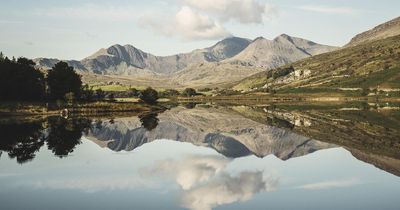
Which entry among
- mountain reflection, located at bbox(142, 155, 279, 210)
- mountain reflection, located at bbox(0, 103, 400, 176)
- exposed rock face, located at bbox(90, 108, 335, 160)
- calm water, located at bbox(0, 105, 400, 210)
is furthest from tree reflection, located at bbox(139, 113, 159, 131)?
mountain reflection, located at bbox(142, 155, 279, 210)

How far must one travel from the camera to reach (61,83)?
572ft

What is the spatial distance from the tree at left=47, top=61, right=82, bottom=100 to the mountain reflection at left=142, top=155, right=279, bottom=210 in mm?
122224

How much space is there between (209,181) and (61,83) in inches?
5535

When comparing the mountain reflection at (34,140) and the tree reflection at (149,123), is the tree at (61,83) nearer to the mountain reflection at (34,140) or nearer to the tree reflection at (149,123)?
the tree reflection at (149,123)

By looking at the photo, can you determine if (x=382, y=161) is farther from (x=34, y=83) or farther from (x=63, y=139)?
(x=34, y=83)

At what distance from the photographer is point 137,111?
618 feet

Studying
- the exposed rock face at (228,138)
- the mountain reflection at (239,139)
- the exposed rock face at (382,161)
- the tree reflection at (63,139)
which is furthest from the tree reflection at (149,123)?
the exposed rock face at (382,161)

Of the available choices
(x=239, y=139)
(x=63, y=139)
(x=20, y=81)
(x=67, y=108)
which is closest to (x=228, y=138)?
(x=239, y=139)

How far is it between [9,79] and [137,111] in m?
50.9

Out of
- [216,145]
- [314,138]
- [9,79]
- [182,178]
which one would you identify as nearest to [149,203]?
[182,178]

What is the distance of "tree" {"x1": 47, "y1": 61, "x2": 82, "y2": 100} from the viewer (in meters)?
173

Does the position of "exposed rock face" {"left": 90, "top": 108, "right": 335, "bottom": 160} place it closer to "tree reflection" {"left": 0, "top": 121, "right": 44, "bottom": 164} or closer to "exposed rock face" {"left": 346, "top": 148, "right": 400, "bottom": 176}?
"exposed rock face" {"left": 346, "top": 148, "right": 400, "bottom": 176}

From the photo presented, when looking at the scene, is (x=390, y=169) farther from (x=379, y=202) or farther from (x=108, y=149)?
(x=108, y=149)

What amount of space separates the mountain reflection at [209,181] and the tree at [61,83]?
122224 mm
